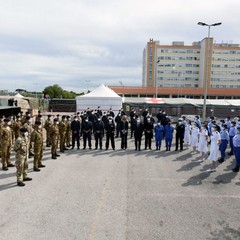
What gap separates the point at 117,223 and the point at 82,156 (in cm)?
739

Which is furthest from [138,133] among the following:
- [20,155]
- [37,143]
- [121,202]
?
[121,202]

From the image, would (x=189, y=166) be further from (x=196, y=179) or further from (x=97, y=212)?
(x=97, y=212)

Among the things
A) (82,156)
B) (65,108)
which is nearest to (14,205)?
(82,156)

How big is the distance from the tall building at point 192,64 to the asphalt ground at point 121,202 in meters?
85.1

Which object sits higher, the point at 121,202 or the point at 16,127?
the point at 16,127

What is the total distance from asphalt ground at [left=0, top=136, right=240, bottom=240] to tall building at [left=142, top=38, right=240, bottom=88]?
279 feet

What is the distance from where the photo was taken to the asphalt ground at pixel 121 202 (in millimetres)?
5621

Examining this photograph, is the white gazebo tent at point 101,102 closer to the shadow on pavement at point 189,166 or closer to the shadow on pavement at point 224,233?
the shadow on pavement at point 189,166

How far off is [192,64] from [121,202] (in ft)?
318

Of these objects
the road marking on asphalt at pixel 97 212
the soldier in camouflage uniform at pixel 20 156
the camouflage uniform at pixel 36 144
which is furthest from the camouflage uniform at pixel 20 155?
the road marking on asphalt at pixel 97 212

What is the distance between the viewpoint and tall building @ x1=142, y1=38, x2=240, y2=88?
311 feet

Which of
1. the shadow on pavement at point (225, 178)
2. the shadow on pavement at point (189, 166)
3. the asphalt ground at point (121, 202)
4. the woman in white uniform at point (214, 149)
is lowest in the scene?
the shadow on pavement at point (225, 178)

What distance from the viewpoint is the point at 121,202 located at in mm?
7184

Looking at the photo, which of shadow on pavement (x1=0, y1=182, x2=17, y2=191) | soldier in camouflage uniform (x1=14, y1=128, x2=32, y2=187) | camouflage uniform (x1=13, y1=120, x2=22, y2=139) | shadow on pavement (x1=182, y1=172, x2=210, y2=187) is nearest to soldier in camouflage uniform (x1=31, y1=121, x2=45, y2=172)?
soldier in camouflage uniform (x1=14, y1=128, x2=32, y2=187)
